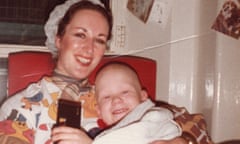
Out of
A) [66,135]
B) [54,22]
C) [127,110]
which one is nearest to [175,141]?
[127,110]

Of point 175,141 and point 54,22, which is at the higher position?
point 54,22

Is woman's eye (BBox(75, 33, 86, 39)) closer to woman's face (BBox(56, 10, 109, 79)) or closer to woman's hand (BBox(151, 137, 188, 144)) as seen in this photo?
woman's face (BBox(56, 10, 109, 79))

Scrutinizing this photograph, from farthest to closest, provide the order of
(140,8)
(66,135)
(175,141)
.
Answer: (140,8), (175,141), (66,135)

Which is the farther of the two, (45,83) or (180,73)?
(180,73)

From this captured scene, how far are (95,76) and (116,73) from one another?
0.06 metres

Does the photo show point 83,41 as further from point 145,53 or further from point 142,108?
point 145,53

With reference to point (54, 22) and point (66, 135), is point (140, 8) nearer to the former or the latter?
point (54, 22)

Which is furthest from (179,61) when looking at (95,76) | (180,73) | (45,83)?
(45,83)

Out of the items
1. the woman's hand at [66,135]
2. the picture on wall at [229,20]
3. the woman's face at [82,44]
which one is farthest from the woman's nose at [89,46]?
the picture on wall at [229,20]

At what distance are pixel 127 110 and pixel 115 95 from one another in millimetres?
37

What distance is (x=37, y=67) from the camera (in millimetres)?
902

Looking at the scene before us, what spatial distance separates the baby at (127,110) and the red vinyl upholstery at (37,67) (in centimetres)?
6

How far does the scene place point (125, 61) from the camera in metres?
0.95

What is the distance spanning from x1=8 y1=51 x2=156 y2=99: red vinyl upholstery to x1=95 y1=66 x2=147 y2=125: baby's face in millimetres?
57
